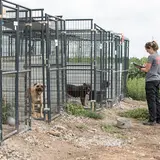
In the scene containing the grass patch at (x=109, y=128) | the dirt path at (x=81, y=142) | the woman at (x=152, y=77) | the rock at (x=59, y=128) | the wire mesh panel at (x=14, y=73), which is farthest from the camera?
the woman at (x=152, y=77)

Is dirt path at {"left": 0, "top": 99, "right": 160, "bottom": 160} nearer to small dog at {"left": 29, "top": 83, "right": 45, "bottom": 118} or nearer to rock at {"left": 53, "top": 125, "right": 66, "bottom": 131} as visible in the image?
rock at {"left": 53, "top": 125, "right": 66, "bottom": 131}

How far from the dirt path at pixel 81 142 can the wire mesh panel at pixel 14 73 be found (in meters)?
0.33

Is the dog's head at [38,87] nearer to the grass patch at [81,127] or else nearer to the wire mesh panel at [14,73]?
the wire mesh panel at [14,73]

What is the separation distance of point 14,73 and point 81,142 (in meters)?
2.04

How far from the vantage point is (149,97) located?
10750 millimetres

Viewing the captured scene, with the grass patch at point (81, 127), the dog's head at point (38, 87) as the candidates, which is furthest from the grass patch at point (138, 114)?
the dog's head at point (38, 87)

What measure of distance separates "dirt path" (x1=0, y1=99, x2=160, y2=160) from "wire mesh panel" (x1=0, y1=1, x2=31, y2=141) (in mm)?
334

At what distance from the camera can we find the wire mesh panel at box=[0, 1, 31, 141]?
24.2 feet

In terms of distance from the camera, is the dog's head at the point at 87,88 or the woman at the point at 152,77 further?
the dog's head at the point at 87,88

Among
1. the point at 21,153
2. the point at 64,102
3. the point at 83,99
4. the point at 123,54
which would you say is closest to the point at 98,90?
the point at 83,99

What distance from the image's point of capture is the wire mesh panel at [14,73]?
739 cm

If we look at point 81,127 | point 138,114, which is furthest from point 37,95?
point 138,114

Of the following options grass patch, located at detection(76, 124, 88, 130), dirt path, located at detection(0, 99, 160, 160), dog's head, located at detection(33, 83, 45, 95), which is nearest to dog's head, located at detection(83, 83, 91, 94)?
dirt path, located at detection(0, 99, 160, 160)

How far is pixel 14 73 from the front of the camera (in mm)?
7344
